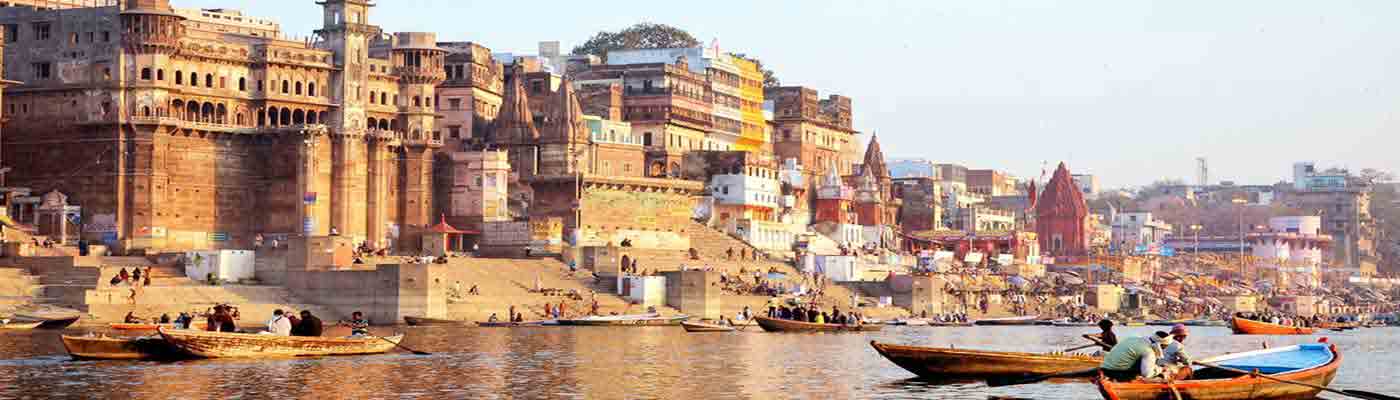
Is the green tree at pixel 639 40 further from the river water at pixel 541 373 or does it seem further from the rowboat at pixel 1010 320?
the river water at pixel 541 373

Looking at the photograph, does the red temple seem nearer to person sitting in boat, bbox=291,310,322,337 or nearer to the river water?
the river water

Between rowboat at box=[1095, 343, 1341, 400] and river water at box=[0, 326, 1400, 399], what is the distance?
3.81 meters

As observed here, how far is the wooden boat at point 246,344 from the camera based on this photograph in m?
51.0

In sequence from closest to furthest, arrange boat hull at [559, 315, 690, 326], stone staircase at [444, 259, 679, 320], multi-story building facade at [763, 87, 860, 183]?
boat hull at [559, 315, 690, 326] → stone staircase at [444, 259, 679, 320] → multi-story building facade at [763, 87, 860, 183]

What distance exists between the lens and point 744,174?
118 m

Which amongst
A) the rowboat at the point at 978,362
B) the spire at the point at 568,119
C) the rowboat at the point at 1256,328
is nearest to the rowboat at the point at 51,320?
the rowboat at the point at 978,362

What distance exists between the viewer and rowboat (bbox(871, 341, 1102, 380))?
44.7 meters

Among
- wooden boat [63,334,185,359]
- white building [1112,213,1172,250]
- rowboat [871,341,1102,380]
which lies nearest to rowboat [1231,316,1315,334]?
rowboat [871,341,1102,380]

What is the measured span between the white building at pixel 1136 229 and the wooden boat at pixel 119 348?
132511 millimetres

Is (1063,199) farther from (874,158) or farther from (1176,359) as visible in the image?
(1176,359)

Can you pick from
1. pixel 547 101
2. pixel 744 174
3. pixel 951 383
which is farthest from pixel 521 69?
pixel 951 383

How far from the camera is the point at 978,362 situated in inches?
1785

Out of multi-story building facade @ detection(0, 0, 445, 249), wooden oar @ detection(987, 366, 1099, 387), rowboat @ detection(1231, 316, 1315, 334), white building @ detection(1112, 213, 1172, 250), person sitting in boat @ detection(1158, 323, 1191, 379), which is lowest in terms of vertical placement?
rowboat @ detection(1231, 316, 1315, 334)

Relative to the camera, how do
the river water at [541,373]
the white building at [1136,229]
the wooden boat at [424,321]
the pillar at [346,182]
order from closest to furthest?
the river water at [541,373] < the wooden boat at [424,321] < the pillar at [346,182] < the white building at [1136,229]
